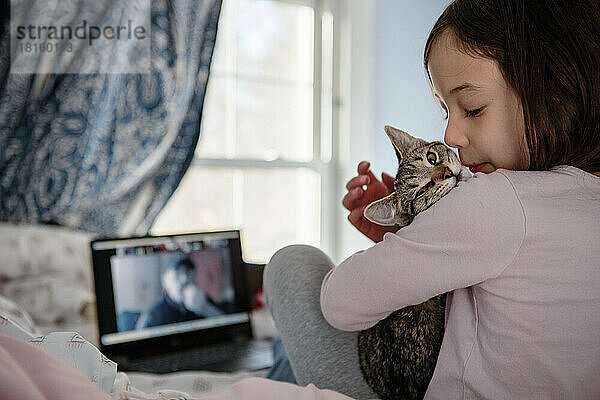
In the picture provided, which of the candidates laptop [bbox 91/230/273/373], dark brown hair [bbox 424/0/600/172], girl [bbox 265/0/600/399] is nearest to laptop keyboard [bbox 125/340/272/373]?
laptop [bbox 91/230/273/373]

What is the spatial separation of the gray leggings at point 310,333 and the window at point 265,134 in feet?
3.83

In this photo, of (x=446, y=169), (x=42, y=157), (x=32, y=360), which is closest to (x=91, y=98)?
(x=42, y=157)

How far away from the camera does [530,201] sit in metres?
0.71

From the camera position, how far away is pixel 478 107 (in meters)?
0.84

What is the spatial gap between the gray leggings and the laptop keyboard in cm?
56

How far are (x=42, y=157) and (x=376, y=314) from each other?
4.72 feet

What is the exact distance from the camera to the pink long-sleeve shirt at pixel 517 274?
71 cm

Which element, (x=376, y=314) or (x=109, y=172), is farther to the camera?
(x=109, y=172)

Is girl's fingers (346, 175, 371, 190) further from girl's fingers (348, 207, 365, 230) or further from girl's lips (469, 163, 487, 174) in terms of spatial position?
girl's lips (469, 163, 487, 174)

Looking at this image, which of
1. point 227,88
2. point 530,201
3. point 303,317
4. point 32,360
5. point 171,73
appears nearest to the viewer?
point 32,360

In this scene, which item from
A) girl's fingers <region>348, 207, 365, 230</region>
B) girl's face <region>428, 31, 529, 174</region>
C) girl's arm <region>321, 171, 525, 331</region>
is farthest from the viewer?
girl's fingers <region>348, 207, 365, 230</region>

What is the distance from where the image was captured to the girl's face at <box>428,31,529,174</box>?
811 millimetres

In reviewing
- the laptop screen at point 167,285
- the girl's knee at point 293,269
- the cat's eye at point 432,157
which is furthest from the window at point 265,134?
the cat's eye at point 432,157

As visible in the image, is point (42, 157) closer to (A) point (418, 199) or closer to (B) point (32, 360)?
(A) point (418, 199)
